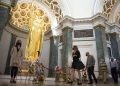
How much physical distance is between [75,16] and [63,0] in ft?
6.04

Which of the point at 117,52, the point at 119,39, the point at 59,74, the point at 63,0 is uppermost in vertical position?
the point at 63,0

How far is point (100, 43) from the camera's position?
10586 millimetres

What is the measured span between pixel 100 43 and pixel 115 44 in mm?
2157

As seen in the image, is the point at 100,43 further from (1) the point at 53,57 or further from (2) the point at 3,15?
(2) the point at 3,15

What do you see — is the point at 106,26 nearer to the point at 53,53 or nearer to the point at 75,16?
the point at 75,16

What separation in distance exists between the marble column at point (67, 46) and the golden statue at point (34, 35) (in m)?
2.78

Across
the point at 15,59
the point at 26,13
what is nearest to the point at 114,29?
the point at 26,13

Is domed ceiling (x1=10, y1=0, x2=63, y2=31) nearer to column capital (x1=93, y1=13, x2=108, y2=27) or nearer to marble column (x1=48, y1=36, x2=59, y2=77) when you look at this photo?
marble column (x1=48, y1=36, x2=59, y2=77)

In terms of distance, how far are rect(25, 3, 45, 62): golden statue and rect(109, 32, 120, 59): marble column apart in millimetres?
6097

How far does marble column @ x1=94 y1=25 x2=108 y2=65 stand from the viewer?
10.2m

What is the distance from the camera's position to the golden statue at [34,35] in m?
12.4

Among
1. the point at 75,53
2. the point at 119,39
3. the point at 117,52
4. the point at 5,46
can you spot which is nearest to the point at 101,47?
the point at 117,52

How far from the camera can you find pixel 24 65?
11.3 meters


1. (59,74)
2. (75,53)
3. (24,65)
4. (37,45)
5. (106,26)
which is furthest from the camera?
(37,45)
